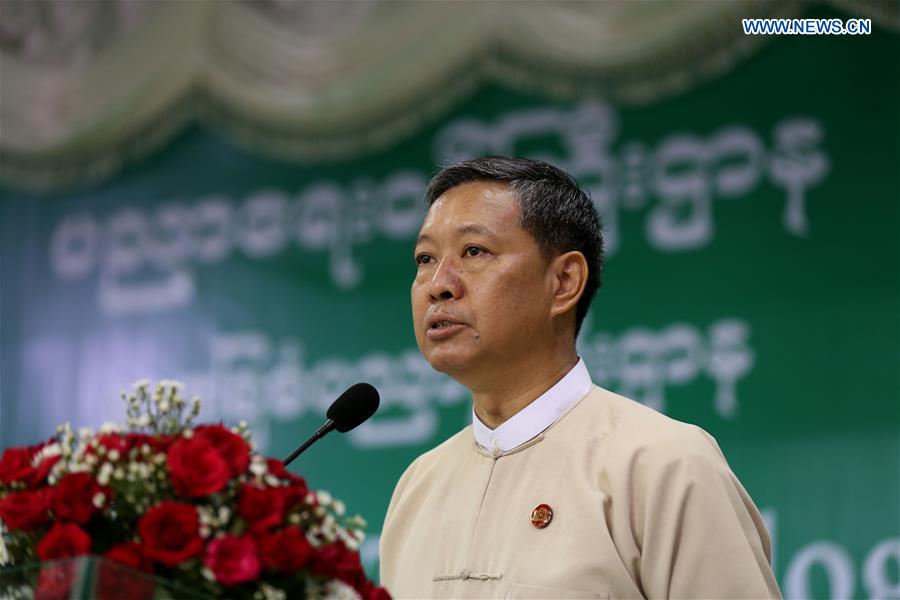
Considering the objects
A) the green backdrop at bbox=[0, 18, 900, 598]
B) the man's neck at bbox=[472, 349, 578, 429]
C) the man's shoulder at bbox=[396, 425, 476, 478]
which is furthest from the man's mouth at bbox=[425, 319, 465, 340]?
the green backdrop at bbox=[0, 18, 900, 598]

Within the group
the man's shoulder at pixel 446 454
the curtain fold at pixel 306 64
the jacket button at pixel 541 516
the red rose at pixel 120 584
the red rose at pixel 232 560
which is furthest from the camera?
the curtain fold at pixel 306 64

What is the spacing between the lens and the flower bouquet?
1.49 metres

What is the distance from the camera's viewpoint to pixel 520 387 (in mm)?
2322

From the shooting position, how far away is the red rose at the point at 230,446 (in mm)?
1581

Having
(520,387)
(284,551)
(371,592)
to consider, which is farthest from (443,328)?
(284,551)

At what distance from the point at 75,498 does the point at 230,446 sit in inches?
7.8

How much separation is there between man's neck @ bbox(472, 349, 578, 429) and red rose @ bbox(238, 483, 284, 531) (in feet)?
2.69

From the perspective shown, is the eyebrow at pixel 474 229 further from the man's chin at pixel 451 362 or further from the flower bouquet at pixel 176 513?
the flower bouquet at pixel 176 513

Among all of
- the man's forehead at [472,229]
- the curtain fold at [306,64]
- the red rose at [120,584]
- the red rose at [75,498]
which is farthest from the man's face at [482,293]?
the curtain fold at [306,64]

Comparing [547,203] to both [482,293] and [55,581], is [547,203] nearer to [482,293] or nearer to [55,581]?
[482,293]

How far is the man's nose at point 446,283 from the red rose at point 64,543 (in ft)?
3.09

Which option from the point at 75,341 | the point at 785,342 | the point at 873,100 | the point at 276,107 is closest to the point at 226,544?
the point at 785,342

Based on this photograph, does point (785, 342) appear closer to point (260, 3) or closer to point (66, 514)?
point (260, 3)

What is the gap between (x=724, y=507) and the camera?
6.30 ft
